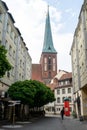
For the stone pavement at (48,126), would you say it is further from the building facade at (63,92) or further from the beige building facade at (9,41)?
the building facade at (63,92)

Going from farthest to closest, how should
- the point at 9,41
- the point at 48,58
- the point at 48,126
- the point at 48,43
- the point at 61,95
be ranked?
the point at 48,43
the point at 48,58
the point at 61,95
the point at 9,41
the point at 48,126

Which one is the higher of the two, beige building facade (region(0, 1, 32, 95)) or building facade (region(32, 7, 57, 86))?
building facade (region(32, 7, 57, 86))

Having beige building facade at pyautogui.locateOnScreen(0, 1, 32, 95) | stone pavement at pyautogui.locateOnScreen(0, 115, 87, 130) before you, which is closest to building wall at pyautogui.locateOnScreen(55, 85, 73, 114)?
beige building facade at pyautogui.locateOnScreen(0, 1, 32, 95)

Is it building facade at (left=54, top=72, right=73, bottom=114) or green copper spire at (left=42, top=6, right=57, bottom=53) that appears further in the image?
green copper spire at (left=42, top=6, right=57, bottom=53)

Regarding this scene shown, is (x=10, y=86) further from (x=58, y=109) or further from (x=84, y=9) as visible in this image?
(x=58, y=109)

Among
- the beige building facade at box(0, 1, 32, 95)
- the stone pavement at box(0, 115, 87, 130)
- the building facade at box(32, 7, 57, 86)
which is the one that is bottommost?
the stone pavement at box(0, 115, 87, 130)

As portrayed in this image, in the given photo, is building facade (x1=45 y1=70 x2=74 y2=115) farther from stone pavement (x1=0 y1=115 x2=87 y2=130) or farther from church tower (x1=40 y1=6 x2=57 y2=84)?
stone pavement (x1=0 y1=115 x2=87 y2=130)

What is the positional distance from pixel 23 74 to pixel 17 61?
744cm

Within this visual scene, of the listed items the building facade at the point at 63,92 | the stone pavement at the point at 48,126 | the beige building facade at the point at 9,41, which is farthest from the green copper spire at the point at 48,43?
the stone pavement at the point at 48,126

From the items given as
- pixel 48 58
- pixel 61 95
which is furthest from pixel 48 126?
pixel 48 58

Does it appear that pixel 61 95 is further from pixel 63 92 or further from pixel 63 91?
pixel 63 91

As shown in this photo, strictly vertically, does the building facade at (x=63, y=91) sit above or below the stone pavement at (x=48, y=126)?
above

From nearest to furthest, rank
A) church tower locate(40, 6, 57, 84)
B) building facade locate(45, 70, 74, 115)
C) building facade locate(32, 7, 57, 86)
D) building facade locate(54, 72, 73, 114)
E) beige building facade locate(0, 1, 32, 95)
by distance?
beige building facade locate(0, 1, 32, 95) < building facade locate(45, 70, 74, 115) < building facade locate(54, 72, 73, 114) < building facade locate(32, 7, 57, 86) < church tower locate(40, 6, 57, 84)

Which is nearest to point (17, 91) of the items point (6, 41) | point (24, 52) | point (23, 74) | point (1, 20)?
point (6, 41)
